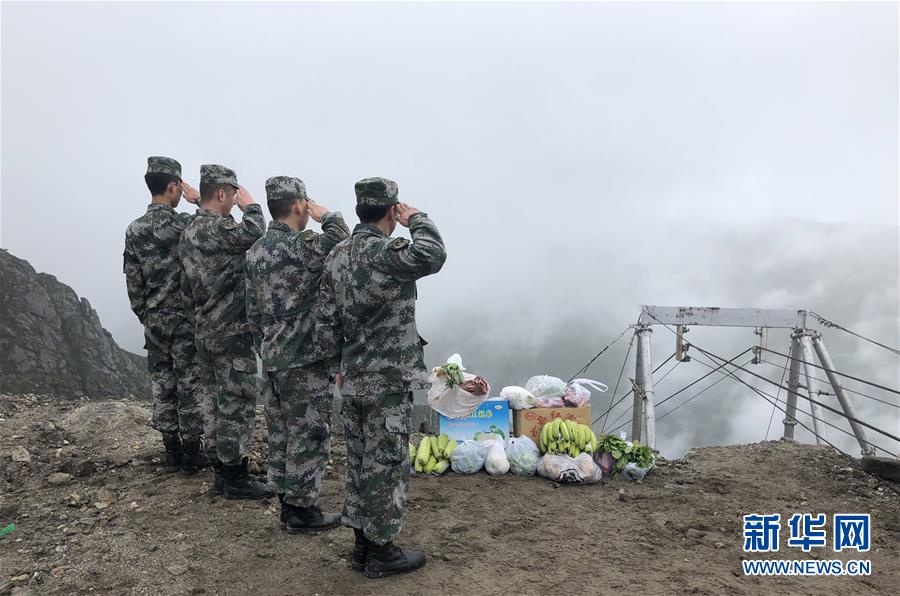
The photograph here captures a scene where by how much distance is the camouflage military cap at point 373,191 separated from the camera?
3477 mm

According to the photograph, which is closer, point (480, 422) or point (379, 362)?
point (379, 362)

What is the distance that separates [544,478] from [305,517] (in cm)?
262

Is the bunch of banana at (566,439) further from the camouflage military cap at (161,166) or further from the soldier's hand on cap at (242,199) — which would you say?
the camouflage military cap at (161,166)

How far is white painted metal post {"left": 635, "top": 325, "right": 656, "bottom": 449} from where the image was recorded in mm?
7930

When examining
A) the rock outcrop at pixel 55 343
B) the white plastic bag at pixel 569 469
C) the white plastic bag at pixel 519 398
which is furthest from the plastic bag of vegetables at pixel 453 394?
the rock outcrop at pixel 55 343

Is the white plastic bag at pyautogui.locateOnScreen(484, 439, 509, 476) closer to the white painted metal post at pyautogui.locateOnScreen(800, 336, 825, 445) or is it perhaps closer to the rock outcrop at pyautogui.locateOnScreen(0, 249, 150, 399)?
the white painted metal post at pyautogui.locateOnScreen(800, 336, 825, 445)

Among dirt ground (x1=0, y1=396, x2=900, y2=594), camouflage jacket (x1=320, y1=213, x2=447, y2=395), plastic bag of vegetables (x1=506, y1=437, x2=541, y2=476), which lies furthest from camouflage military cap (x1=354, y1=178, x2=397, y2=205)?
plastic bag of vegetables (x1=506, y1=437, x2=541, y2=476)

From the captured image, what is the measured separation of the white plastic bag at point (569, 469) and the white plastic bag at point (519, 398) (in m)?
0.73

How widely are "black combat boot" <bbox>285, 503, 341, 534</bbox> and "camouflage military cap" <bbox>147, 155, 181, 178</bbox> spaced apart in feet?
10.6

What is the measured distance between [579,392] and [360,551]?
143 inches

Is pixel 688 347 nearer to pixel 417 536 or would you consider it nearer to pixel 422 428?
pixel 422 428

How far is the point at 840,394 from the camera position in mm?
7652

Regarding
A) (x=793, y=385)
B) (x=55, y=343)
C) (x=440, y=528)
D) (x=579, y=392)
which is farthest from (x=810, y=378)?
(x=55, y=343)

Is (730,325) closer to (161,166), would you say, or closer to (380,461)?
(380,461)
